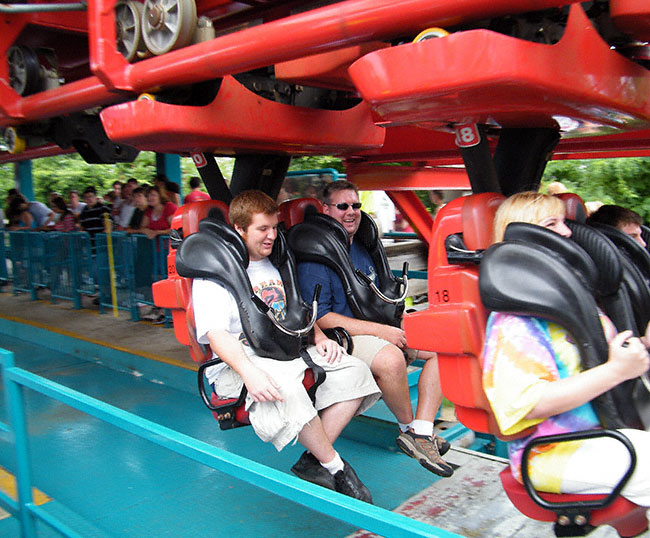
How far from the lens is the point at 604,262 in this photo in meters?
1.65

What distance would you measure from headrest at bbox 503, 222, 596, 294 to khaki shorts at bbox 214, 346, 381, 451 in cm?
98

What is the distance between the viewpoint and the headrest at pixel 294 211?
286cm

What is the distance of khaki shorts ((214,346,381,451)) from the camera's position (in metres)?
2.18

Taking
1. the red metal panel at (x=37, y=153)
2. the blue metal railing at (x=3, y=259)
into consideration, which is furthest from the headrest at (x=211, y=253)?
the blue metal railing at (x=3, y=259)

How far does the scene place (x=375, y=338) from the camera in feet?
8.53

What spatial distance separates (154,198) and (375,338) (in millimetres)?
3767

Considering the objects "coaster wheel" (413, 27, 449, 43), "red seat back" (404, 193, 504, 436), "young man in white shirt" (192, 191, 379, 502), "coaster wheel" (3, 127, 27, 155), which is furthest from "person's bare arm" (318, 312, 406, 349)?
"coaster wheel" (3, 127, 27, 155)

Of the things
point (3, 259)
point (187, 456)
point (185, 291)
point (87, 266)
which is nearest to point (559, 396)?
point (187, 456)

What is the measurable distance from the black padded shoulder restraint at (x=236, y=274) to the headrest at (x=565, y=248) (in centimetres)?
105

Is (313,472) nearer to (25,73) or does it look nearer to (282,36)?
(282,36)

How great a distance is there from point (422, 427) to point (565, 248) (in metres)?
1.20

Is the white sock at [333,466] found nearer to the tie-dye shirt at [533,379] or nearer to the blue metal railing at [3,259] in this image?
the tie-dye shirt at [533,379]

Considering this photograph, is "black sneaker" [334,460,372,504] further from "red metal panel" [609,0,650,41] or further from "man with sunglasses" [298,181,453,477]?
"red metal panel" [609,0,650,41]

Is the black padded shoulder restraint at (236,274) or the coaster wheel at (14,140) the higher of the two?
the coaster wheel at (14,140)
